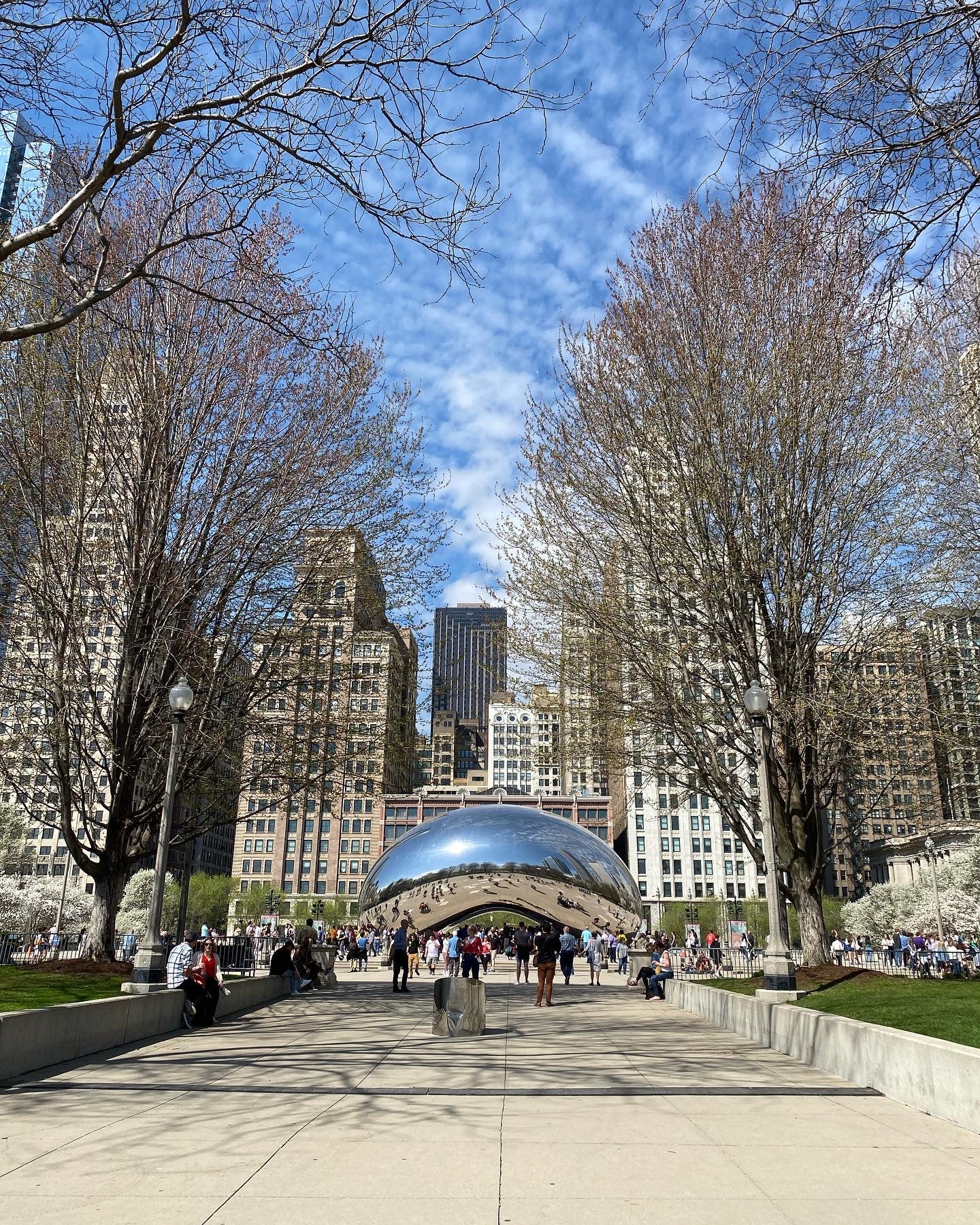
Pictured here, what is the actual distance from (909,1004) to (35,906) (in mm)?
59543

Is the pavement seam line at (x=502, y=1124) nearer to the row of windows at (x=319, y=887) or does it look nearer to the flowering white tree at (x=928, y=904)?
the flowering white tree at (x=928, y=904)

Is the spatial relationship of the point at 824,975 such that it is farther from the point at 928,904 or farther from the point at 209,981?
the point at 928,904

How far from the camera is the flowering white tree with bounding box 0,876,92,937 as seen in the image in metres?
55.6

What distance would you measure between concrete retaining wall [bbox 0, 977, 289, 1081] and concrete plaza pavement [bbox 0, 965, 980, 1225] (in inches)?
10.5

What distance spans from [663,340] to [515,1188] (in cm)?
1664

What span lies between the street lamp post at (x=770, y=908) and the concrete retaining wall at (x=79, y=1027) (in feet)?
28.2

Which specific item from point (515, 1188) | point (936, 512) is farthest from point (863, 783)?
point (515, 1188)

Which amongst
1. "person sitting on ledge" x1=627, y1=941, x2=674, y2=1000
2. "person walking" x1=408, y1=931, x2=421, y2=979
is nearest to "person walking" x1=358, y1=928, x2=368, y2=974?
"person walking" x1=408, y1=931, x2=421, y2=979

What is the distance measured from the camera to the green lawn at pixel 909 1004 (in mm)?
9922

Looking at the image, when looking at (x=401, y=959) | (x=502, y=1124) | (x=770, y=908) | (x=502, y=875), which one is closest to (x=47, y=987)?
(x=401, y=959)

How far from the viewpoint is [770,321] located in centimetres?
1789

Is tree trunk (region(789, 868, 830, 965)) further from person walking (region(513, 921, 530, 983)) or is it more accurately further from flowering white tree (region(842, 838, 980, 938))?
flowering white tree (region(842, 838, 980, 938))

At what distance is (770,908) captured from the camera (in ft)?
44.7

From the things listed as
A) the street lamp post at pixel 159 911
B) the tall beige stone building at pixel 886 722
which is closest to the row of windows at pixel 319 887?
the tall beige stone building at pixel 886 722
